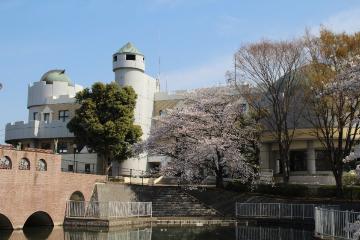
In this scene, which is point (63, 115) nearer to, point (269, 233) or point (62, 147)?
point (62, 147)

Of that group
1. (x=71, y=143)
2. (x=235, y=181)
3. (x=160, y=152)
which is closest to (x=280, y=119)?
(x=235, y=181)

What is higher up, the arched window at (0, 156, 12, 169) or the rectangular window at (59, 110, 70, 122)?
the rectangular window at (59, 110, 70, 122)

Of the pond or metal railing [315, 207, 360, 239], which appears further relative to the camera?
the pond

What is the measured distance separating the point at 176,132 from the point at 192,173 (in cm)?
356

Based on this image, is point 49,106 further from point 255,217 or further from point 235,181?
point 255,217

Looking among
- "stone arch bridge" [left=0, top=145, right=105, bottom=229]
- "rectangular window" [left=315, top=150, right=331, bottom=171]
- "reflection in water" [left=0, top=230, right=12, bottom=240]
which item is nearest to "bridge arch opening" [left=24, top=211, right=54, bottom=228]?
"stone arch bridge" [left=0, top=145, right=105, bottom=229]

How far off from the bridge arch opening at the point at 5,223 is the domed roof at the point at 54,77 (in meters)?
31.1

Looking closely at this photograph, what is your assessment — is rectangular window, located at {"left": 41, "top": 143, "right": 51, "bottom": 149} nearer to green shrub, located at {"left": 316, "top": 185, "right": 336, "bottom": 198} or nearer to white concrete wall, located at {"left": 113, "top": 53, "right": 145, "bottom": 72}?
white concrete wall, located at {"left": 113, "top": 53, "right": 145, "bottom": 72}

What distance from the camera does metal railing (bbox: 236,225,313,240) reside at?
25.2m

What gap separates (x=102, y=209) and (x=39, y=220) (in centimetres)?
421

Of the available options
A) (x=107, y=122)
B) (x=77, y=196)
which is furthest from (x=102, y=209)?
(x=107, y=122)

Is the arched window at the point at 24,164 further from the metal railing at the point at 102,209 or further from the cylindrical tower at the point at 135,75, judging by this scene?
the cylindrical tower at the point at 135,75

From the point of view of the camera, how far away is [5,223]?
1089 inches

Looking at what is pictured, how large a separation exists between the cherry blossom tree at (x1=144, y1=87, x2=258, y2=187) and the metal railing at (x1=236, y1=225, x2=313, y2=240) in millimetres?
7730
